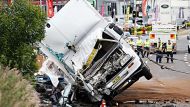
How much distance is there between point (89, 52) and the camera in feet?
53.0

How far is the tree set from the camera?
1314 centimetres

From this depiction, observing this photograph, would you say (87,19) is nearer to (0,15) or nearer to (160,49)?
(0,15)

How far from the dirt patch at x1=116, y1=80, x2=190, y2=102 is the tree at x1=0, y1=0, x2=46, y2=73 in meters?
5.67

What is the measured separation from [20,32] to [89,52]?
338 cm

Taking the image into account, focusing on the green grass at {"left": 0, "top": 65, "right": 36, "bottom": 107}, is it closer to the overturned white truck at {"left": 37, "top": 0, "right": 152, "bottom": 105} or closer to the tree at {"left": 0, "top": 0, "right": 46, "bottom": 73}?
the tree at {"left": 0, "top": 0, "right": 46, "bottom": 73}

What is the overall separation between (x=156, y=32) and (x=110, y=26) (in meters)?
Answer: 23.8

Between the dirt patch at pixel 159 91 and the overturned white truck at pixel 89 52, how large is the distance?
179 cm

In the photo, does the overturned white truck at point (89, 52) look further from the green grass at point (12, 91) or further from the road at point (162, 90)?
the green grass at point (12, 91)

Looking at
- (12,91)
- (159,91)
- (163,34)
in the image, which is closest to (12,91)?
(12,91)

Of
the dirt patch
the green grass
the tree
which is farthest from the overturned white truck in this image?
the green grass

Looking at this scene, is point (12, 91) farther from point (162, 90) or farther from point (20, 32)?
point (162, 90)

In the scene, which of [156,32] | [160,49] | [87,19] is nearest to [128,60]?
[87,19]

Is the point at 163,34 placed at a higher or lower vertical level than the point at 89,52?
lower

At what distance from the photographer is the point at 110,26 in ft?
55.0
